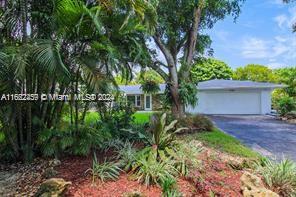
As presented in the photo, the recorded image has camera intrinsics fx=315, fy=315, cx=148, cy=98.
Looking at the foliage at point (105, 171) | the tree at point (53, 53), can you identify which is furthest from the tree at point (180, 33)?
the foliage at point (105, 171)

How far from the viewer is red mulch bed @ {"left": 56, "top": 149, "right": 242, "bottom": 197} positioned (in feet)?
18.5

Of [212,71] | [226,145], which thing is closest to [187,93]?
[226,145]

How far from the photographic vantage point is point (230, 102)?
2794 centimetres

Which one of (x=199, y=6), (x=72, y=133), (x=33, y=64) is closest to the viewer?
(x=33, y=64)

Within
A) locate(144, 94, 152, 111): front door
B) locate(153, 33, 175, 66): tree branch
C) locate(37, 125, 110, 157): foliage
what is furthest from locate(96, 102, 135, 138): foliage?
locate(144, 94, 152, 111): front door

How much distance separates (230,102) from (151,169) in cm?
2306

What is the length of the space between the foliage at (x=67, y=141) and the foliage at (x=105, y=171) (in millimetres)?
1080

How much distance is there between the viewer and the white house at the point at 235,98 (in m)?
27.0

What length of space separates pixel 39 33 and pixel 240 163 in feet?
18.9

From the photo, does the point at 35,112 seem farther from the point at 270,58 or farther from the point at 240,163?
the point at 270,58

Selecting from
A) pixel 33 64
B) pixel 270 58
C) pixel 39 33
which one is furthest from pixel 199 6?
pixel 270 58

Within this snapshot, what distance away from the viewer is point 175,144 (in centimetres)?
731

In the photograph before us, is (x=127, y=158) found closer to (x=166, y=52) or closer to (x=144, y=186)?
(x=144, y=186)

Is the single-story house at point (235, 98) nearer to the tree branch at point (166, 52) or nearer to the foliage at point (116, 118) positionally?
the tree branch at point (166, 52)
